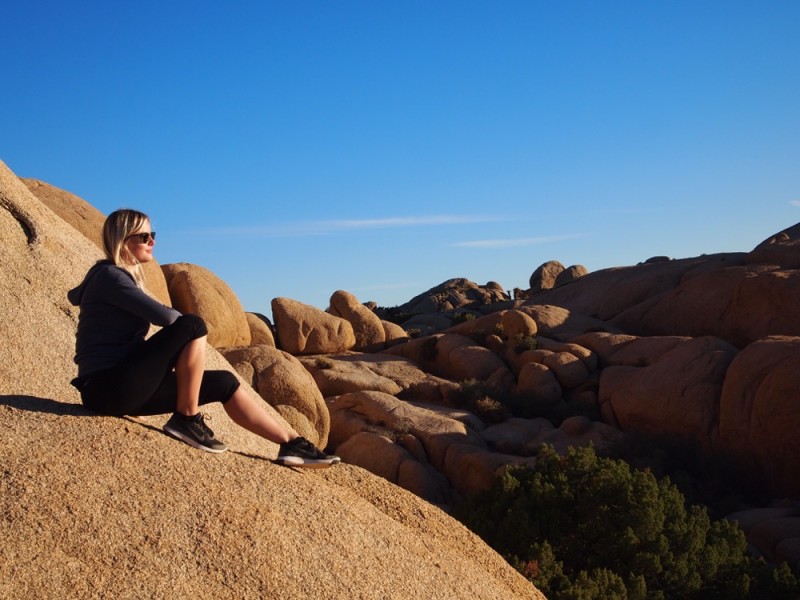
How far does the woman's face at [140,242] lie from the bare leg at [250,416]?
1190 millimetres

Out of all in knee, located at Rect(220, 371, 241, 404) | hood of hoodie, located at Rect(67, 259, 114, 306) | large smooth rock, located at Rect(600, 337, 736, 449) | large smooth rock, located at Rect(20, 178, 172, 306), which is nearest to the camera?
hood of hoodie, located at Rect(67, 259, 114, 306)

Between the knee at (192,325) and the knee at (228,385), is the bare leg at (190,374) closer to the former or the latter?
the knee at (192,325)

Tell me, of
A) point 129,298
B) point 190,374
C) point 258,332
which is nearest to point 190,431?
point 190,374

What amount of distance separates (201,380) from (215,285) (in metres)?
18.2

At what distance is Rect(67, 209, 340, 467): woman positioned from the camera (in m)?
6.08

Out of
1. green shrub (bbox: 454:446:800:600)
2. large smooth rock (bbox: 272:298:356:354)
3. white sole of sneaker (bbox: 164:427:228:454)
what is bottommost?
green shrub (bbox: 454:446:800:600)

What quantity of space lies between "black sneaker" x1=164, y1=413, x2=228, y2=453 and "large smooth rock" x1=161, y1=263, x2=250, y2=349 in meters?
16.1

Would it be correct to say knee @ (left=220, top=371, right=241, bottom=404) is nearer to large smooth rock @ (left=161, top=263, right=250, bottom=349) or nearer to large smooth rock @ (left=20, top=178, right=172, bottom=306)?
large smooth rock @ (left=20, top=178, right=172, bottom=306)

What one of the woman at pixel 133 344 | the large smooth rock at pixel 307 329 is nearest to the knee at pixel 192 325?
the woman at pixel 133 344

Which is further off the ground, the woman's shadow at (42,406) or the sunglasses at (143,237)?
the sunglasses at (143,237)

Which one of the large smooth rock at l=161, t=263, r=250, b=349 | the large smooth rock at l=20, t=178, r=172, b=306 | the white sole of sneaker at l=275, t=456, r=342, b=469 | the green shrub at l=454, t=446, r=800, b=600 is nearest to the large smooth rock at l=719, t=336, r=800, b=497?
the green shrub at l=454, t=446, r=800, b=600

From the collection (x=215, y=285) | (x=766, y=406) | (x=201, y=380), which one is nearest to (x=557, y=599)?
(x=201, y=380)

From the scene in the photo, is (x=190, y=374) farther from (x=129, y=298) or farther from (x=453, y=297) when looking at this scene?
(x=453, y=297)

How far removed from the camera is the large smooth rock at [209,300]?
901 inches
